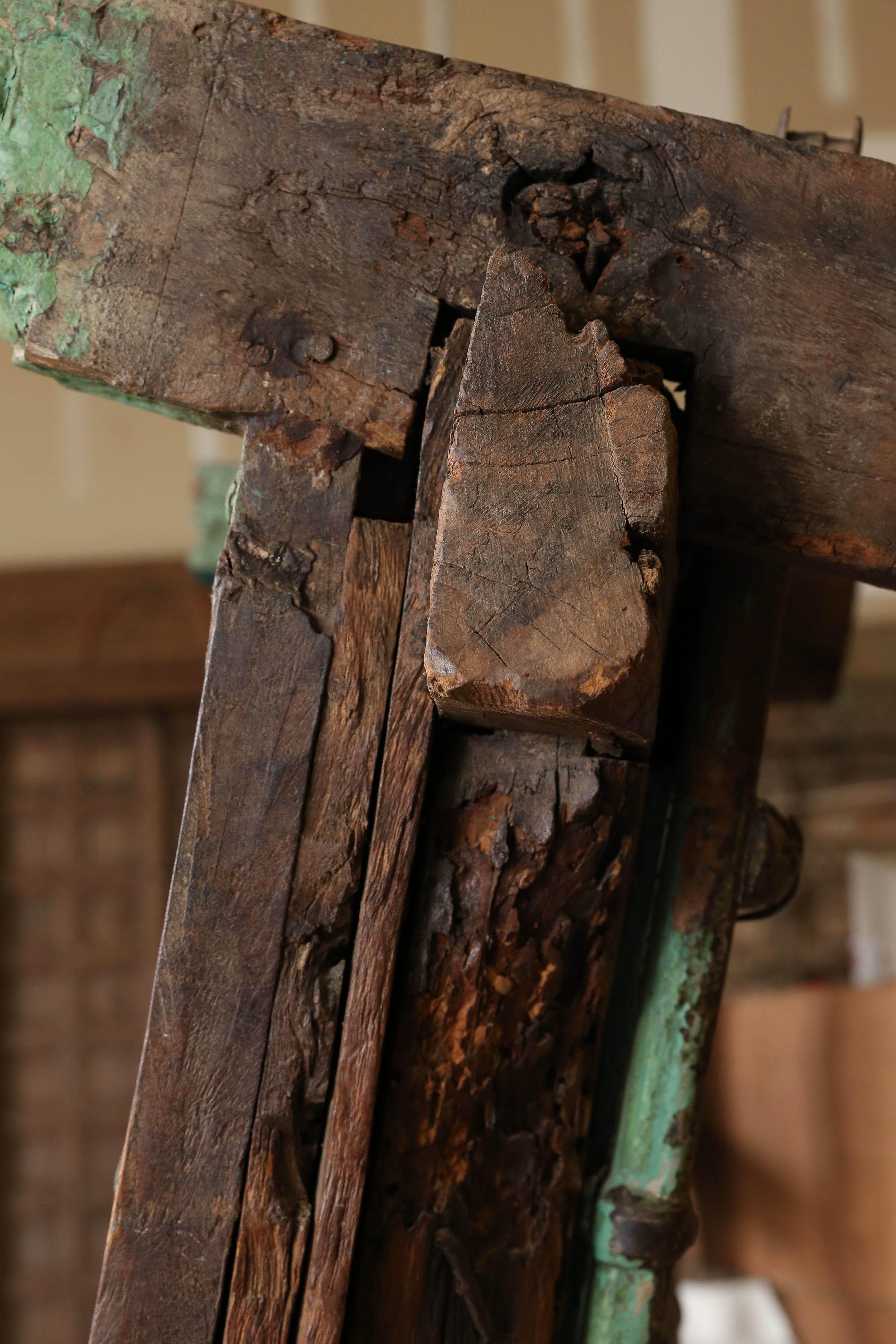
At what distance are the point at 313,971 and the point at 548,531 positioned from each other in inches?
14.1

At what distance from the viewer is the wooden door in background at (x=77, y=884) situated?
3389 mm

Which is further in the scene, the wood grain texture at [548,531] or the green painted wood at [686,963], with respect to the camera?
the green painted wood at [686,963]

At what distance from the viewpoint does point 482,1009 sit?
858 millimetres

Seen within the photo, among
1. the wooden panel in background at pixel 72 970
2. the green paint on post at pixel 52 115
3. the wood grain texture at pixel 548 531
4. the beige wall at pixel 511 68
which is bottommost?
the wooden panel in background at pixel 72 970

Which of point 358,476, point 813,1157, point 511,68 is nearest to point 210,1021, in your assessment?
point 358,476

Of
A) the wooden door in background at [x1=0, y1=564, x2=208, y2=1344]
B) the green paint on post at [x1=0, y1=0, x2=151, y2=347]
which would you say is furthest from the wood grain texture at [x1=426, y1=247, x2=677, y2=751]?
the wooden door in background at [x1=0, y1=564, x2=208, y2=1344]

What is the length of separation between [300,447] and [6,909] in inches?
121

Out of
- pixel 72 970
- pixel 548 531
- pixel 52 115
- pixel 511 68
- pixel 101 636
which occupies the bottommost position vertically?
pixel 72 970

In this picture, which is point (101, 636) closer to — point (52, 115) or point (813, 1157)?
point (813, 1157)

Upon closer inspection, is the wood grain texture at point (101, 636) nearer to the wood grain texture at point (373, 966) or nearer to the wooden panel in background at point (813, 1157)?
the wooden panel in background at point (813, 1157)

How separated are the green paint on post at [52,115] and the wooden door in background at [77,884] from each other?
8.60 feet

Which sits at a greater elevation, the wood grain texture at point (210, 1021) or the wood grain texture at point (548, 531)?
the wood grain texture at point (548, 531)

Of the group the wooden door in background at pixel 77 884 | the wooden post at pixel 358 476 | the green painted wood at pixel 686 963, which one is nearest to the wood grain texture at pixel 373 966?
the wooden post at pixel 358 476

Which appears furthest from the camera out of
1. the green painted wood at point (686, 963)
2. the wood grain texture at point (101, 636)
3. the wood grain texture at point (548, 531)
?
the wood grain texture at point (101, 636)
